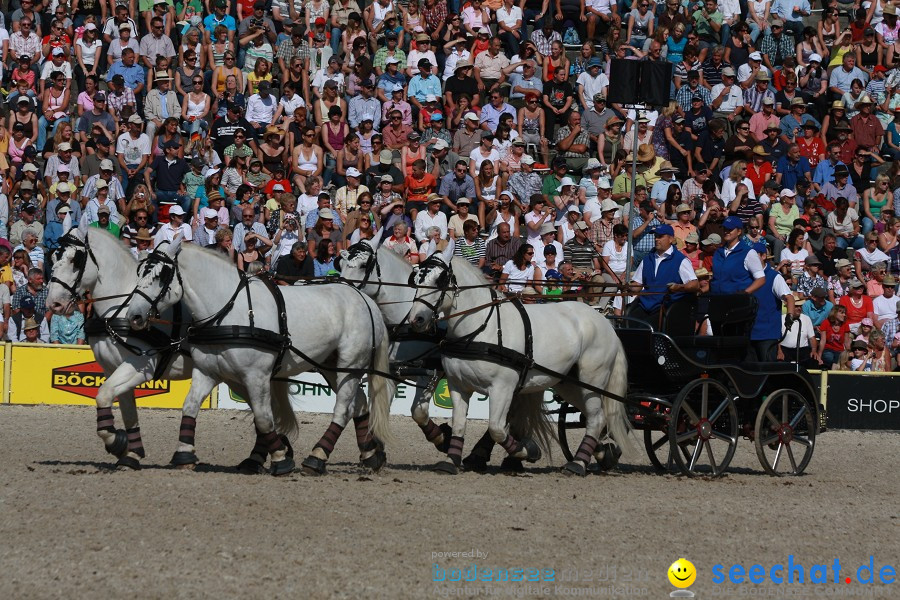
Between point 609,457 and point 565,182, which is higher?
point 565,182

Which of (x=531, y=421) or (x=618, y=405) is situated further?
(x=531, y=421)

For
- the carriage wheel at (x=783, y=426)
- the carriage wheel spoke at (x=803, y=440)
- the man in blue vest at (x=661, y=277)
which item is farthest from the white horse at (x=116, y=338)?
the carriage wheel spoke at (x=803, y=440)

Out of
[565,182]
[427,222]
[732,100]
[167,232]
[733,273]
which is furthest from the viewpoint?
[732,100]

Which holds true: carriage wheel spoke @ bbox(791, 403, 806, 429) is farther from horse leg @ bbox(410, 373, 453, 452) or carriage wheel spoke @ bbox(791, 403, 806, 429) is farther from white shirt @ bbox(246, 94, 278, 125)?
white shirt @ bbox(246, 94, 278, 125)

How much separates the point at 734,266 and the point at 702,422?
5.31ft

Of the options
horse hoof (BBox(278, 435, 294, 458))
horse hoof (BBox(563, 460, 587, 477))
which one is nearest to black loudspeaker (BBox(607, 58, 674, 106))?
horse hoof (BBox(563, 460, 587, 477))

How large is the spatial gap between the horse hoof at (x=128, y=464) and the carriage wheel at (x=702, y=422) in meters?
4.41

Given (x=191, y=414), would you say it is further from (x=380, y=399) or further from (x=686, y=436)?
(x=686, y=436)

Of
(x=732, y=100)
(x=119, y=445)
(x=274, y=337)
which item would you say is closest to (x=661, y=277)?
(x=274, y=337)

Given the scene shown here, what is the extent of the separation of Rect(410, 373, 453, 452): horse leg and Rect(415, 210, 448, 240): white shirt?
5.63 m

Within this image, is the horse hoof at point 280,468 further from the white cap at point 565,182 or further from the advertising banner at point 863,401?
the white cap at point 565,182

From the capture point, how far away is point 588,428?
1174cm

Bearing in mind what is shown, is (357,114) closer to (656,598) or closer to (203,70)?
(203,70)

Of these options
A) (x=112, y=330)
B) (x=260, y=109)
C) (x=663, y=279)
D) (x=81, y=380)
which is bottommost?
(x=81, y=380)
